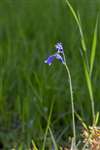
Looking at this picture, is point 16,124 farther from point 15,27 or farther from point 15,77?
point 15,27

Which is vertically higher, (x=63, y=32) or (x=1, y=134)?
(x=63, y=32)

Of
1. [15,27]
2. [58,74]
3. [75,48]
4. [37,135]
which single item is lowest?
[37,135]

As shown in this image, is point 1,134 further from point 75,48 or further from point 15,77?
point 75,48

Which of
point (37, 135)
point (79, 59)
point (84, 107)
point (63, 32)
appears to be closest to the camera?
point (37, 135)

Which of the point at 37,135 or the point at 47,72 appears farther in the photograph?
the point at 47,72

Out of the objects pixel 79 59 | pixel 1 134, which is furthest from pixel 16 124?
pixel 79 59

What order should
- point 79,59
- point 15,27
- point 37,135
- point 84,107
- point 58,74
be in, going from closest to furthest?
point 37,135 → point 84,107 → point 58,74 → point 79,59 → point 15,27
